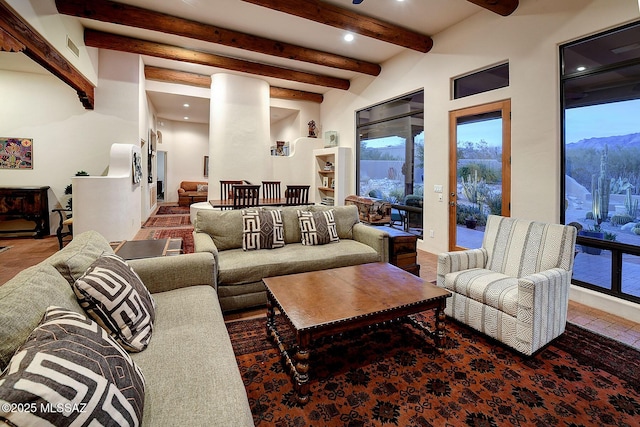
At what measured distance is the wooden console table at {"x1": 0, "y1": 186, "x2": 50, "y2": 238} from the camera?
18.1 ft

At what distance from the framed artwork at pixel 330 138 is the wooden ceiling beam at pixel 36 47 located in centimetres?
485

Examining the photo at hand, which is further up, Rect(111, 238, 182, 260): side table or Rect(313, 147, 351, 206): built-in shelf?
Rect(313, 147, 351, 206): built-in shelf

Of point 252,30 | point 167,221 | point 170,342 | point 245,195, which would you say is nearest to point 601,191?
point 170,342

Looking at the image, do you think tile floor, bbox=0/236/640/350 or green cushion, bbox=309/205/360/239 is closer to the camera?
tile floor, bbox=0/236/640/350

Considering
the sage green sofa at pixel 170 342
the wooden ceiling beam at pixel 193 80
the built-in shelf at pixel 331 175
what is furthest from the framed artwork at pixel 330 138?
the sage green sofa at pixel 170 342

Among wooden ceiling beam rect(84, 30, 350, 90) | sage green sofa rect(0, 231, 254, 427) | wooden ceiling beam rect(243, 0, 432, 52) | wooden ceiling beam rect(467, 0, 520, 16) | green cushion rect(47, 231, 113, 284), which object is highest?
wooden ceiling beam rect(84, 30, 350, 90)

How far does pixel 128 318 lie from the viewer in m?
1.45

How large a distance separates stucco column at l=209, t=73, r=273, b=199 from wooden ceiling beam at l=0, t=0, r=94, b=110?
236 cm

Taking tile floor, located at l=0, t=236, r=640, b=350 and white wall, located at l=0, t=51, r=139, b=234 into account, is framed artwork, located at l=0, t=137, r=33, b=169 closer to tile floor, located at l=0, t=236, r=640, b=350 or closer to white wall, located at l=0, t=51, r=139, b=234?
white wall, located at l=0, t=51, r=139, b=234

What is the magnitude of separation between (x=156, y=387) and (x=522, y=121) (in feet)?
13.9

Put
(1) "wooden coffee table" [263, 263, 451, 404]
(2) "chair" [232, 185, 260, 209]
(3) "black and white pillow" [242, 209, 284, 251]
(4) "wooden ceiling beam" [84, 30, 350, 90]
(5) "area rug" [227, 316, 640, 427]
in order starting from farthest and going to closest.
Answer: (2) "chair" [232, 185, 260, 209] < (4) "wooden ceiling beam" [84, 30, 350, 90] < (3) "black and white pillow" [242, 209, 284, 251] < (1) "wooden coffee table" [263, 263, 451, 404] < (5) "area rug" [227, 316, 640, 427]

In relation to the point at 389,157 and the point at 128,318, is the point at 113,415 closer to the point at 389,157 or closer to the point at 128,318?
the point at 128,318

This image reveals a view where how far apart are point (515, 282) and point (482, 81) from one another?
303cm

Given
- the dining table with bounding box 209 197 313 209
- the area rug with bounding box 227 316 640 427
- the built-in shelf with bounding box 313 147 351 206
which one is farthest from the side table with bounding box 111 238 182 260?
the built-in shelf with bounding box 313 147 351 206
